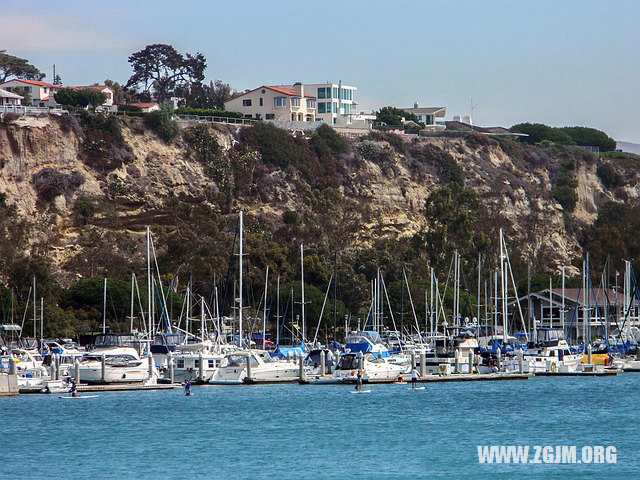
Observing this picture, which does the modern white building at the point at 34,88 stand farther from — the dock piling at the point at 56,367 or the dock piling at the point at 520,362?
the dock piling at the point at 520,362

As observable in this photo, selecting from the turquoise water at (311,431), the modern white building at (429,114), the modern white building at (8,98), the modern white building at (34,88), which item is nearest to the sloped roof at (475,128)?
the modern white building at (429,114)

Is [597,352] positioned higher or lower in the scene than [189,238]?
lower

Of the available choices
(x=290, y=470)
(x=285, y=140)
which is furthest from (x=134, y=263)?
(x=290, y=470)

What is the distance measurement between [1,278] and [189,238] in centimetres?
Result: 1559

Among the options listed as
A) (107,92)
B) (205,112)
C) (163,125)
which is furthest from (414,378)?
(107,92)

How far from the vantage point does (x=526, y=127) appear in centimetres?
15788

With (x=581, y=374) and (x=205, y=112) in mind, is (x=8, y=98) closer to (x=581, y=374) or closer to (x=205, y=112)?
(x=205, y=112)

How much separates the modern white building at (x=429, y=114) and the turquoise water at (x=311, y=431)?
303 ft

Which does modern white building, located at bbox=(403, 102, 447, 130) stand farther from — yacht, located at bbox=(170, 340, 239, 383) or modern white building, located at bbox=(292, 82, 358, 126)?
yacht, located at bbox=(170, 340, 239, 383)

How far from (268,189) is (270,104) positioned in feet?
64.5

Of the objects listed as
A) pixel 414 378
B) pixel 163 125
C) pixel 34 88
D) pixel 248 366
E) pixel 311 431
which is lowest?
pixel 311 431

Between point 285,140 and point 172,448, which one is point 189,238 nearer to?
point 285,140

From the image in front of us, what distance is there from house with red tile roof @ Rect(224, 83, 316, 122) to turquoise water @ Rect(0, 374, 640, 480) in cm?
7354

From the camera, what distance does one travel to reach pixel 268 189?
119500mm
